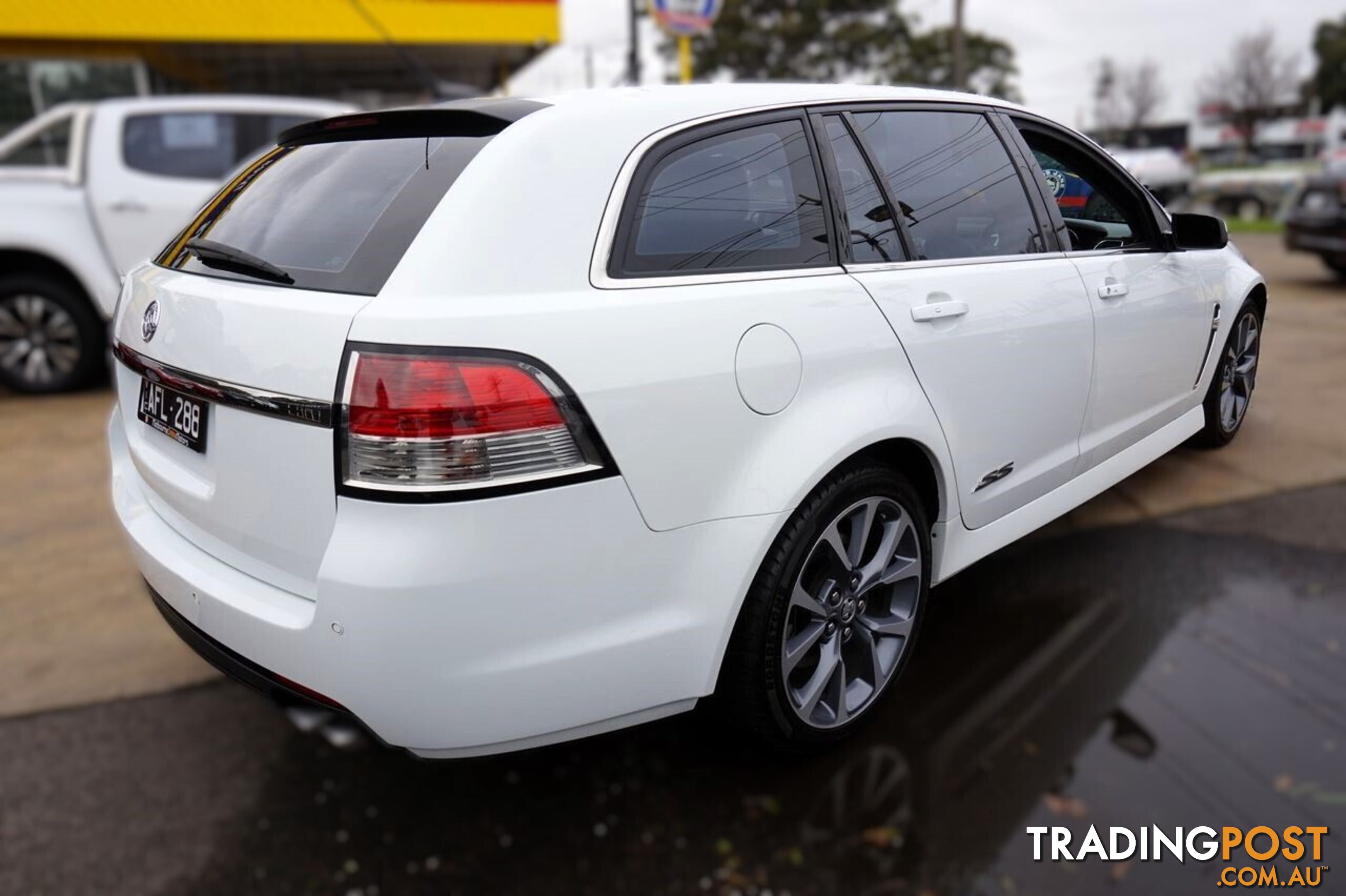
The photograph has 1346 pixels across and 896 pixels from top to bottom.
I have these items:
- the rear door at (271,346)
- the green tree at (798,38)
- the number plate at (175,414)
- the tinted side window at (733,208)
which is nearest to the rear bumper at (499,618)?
the rear door at (271,346)

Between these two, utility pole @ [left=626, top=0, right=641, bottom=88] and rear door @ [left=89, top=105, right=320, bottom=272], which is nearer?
Result: rear door @ [left=89, top=105, right=320, bottom=272]

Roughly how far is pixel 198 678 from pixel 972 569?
→ 2.49 m

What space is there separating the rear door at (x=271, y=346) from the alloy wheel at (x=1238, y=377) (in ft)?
4.20

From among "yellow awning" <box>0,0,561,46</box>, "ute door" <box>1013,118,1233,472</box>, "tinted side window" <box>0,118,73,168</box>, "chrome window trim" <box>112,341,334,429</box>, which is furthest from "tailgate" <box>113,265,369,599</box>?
"yellow awning" <box>0,0,561,46</box>

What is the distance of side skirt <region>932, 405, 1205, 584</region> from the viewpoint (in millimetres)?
1575

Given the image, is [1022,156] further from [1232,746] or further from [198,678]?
[198,678]

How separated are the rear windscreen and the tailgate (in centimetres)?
8

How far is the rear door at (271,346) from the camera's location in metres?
1.63

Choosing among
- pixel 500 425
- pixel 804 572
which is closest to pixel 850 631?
pixel 804 572

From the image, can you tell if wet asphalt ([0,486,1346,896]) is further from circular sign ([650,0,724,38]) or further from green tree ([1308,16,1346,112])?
circular sign ([650,0,724,38])

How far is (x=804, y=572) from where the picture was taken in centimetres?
188

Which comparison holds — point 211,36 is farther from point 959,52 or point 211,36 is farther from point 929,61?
point 929,61

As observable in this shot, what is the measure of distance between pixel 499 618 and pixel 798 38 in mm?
28275

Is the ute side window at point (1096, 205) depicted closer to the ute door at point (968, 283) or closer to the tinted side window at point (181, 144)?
the ute door at point (968, 283)
